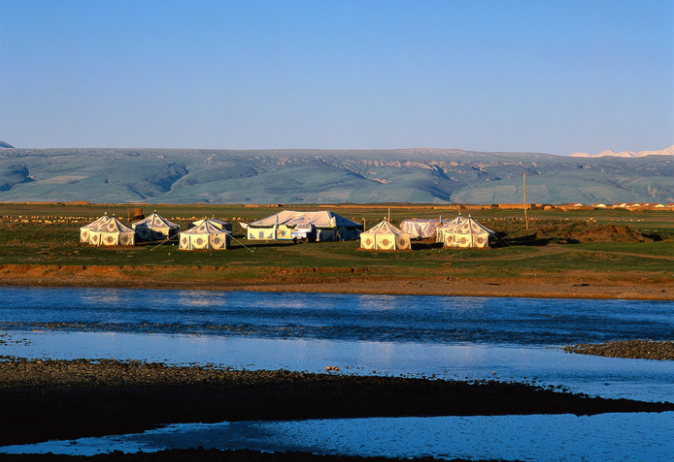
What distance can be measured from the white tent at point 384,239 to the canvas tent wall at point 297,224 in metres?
12.0

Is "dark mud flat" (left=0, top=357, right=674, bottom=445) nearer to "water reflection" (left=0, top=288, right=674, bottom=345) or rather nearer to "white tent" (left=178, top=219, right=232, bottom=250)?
"water reflection" (left=0, top=288, right=674, bottom=345)

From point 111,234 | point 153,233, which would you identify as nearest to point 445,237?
point 153,233

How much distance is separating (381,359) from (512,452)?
10.5 m

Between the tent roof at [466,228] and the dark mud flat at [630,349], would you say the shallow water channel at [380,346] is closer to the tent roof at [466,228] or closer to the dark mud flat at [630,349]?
the dark mud flat at [630,349]

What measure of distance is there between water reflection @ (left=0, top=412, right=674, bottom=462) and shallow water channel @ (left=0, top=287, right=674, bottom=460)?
41 millimetres

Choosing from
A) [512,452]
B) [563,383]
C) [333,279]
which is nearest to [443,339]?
[563,383]

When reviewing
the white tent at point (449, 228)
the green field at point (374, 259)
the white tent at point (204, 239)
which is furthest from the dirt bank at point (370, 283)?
the white tent at point (449, 228)

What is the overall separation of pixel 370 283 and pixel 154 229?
3501 cm

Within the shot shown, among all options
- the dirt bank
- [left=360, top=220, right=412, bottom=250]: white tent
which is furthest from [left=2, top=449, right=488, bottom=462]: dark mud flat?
[left=360, top=220, right=412, bottom=250]: white tent

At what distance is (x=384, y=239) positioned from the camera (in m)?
68.9

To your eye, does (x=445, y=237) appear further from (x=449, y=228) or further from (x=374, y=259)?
(x=374, y=259)

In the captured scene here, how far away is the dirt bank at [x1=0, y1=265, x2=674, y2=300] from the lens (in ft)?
155

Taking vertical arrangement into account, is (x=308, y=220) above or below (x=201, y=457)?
below

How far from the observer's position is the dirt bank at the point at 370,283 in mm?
47281
